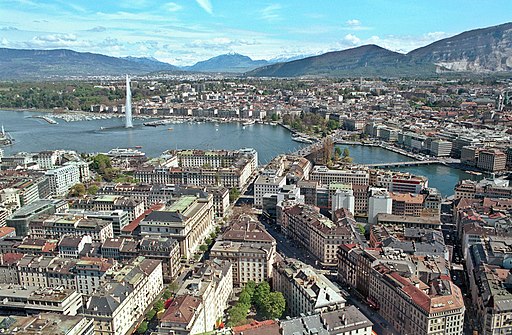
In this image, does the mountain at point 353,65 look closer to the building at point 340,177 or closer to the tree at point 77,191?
the building at point 340,177

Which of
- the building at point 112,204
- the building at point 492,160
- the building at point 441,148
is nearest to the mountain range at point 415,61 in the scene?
the building at point 441,148

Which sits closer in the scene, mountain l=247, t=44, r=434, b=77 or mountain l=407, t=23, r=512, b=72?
mountain l=407, t=23, r=512, b=72

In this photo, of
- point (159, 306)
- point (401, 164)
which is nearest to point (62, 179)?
point (159, 306)

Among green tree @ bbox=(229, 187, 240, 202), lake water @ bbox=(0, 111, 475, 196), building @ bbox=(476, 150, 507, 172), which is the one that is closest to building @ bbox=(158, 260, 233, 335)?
green tree @ bbox=(229, 187, 240, 202)

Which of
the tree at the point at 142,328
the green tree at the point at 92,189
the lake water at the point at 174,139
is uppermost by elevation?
the green tree at the point at 92,189

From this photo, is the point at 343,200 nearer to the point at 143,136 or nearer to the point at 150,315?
the point at 150,315

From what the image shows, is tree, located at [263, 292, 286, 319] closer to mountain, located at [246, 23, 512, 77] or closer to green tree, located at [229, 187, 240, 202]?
green tree, located at [229, 187, 240, 202]
